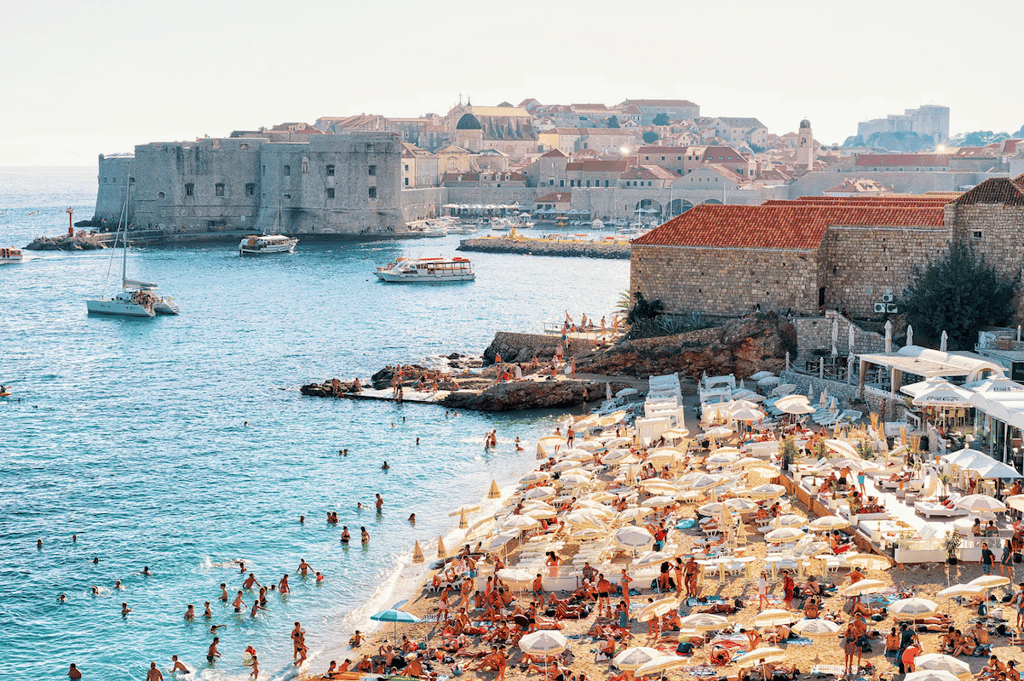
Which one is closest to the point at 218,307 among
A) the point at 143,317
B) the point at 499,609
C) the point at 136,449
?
the point at 143,317

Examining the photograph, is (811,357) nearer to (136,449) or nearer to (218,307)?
(136,449)

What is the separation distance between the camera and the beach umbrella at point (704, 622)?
17.2m

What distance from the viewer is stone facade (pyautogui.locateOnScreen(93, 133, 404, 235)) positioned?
3962 inches

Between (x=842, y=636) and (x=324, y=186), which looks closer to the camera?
(x=842, y=636)

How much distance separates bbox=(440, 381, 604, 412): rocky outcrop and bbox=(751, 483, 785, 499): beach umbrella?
13112 mm

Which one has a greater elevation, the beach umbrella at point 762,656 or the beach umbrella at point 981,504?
the beach umbrella at point 981,504

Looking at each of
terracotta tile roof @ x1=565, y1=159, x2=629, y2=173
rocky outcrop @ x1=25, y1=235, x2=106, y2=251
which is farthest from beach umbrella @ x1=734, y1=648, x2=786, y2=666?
terracotta tile roof @ x1=565, y1=159, x2=629, y2=173

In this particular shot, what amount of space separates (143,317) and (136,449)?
28.8 meters

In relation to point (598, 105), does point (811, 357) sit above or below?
below

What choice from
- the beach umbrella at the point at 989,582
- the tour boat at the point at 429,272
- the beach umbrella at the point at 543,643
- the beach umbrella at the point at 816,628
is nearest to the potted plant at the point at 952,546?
the beach umbrella at the point at 989,582

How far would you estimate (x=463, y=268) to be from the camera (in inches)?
2960

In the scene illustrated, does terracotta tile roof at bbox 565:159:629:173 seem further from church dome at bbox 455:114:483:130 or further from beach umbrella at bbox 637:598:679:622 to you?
beach umbrella at bbox 637:598:679:622

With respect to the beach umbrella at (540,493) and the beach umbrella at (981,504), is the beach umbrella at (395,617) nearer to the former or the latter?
the beach umbrella at (540,493)

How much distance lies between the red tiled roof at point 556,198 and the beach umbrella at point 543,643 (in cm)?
10145
